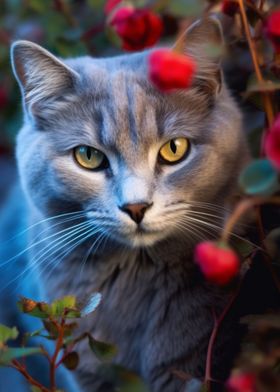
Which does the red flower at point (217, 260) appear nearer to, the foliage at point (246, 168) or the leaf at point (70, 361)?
the foliage at point (246, 168)

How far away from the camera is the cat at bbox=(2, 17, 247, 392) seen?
1.37 m

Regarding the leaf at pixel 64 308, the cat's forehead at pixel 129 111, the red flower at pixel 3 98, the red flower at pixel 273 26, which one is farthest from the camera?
the red flower at pixel 3 98

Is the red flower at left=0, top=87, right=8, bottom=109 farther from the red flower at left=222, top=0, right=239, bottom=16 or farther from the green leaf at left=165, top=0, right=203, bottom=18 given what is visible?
the green leaf at left=165, top=0, right=203, bottom=18

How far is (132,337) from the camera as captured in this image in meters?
1.51

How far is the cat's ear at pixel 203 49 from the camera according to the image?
1.32 m

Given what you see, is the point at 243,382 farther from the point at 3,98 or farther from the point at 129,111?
the point at 3,98

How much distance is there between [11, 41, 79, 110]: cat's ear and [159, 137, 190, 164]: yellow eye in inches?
10.6

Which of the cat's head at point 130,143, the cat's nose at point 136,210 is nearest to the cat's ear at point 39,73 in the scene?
the cat's head at point 130,143

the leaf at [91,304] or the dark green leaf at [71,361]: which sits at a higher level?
the leaf at [91,304]

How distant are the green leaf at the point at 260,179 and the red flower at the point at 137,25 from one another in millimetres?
491

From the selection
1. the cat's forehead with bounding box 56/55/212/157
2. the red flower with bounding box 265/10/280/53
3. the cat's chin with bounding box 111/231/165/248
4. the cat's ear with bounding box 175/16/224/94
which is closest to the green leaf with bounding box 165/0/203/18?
the red flower with bounding box 265/10/280/53

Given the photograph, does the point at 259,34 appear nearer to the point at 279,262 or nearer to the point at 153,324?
the point at 279,262

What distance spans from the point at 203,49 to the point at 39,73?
40 centimetres

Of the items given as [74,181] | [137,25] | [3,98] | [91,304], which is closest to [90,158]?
[74,181]
